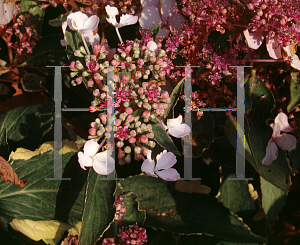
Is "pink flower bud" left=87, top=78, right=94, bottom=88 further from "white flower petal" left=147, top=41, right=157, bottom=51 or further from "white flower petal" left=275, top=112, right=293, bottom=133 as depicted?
"white flower petal" left=275, top=112, right=293, bottom=133

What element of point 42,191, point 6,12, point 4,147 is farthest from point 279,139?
point 6,12

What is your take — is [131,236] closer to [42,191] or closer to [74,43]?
[42,191]

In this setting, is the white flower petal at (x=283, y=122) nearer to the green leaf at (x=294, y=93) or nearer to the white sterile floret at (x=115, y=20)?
the green leaf at (x=294, y=93)

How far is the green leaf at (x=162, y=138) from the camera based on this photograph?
2.18 feet

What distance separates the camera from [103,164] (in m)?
0.65

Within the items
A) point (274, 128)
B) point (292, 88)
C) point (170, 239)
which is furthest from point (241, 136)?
point (170, 239)

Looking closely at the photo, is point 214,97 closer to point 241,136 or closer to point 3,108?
point 241,136

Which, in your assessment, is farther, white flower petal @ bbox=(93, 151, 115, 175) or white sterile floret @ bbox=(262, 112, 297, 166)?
white sterile floret @ bbox=(262, 112, 297, 166)

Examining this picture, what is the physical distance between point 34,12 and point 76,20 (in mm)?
389

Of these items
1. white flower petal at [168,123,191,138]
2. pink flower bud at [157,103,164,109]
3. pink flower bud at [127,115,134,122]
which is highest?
pink flower bud at [157,103,164,109]

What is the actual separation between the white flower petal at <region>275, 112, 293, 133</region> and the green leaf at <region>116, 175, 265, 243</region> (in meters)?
0.31

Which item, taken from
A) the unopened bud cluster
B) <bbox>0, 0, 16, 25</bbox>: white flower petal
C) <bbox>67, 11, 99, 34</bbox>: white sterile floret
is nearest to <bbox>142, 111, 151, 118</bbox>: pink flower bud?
the unopened bud cluster

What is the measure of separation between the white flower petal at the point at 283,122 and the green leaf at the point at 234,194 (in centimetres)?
27

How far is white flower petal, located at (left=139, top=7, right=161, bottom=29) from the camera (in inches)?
34.3
